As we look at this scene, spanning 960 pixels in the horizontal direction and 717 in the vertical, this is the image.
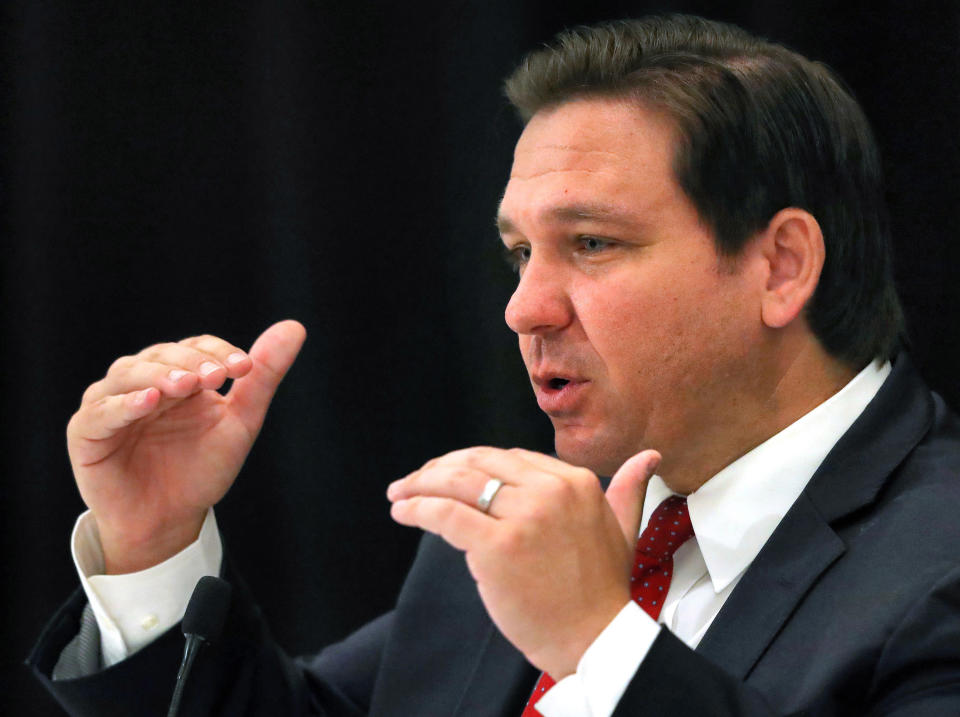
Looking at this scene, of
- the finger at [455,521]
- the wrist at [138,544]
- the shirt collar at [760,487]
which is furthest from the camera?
the wrist at [138,544]

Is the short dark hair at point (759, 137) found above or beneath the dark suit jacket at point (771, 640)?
above

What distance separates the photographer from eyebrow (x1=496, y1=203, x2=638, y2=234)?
1.55 metres

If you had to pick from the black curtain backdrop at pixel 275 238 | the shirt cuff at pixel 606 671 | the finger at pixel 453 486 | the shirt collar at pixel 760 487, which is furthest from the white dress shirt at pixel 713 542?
the black curtain backdrop at pixel 275 238

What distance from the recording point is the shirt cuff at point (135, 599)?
5.60ft

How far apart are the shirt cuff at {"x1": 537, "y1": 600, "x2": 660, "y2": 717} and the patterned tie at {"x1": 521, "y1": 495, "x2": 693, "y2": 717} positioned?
370mm

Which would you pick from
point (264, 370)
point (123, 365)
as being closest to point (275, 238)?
point (264, 370)

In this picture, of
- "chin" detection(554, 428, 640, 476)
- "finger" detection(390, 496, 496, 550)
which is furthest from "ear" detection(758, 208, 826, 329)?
"finger" detection(390, 496, 496, 550)

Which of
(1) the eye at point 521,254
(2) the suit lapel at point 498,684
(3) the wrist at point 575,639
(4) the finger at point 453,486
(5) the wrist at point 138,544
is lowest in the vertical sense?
(2) the suit lapel at point 498,684

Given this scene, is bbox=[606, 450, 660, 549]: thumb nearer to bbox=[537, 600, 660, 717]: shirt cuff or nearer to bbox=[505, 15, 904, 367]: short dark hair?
bbox=[537, 600, 660, 717]: shirt cuff

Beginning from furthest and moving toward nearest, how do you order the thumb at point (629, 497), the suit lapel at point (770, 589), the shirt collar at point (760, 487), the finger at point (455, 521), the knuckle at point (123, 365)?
the knuckle at point (123, 365) < the shirt collar at point (760, 487) < the suit lapel at point (770, 589) < the thumb at point (629, 497) < the finger at point (455, 521)

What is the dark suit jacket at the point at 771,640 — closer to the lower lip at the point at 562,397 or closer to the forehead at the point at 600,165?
the lower lip at the point at 562,397

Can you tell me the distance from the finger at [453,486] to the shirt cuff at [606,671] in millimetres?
166

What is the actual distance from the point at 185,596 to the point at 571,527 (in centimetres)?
78

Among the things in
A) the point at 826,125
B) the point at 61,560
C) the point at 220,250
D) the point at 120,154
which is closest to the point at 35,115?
the point at 120,154
